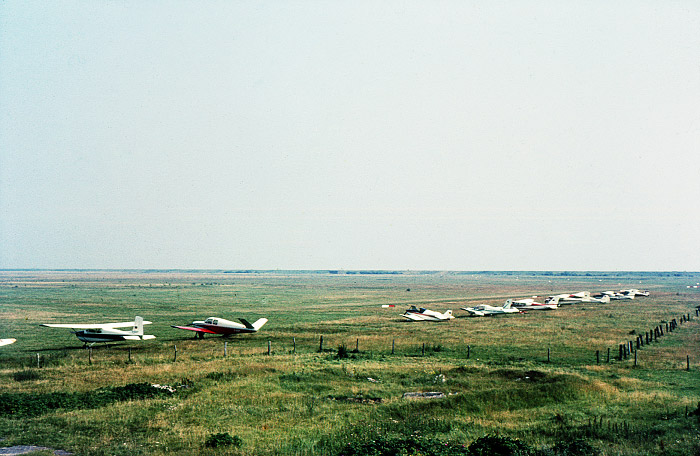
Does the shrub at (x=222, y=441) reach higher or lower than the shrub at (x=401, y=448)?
lower

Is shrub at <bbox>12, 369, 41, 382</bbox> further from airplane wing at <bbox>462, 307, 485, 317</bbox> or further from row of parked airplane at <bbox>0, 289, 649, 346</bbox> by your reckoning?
airplane wing at <bbox>462, 307, 485, 317</bbox>

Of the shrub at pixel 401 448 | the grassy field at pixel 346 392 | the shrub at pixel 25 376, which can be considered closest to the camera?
the shrub at pixel 401 448

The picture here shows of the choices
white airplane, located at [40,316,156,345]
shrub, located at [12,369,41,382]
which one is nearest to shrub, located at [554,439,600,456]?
shrub, located at [12,369,41,382]

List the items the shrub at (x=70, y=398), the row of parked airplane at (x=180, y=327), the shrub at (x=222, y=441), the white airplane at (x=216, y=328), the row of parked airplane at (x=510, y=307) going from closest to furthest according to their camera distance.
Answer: the shrub at (x=222, y=441), the shrub at (x=70, y=398), the row of parked airplane at (x=180, y=327), the white airplane at (x=216, y=328), the row of parked airplane at (x=510, y=307)

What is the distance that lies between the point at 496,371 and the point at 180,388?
17.4m

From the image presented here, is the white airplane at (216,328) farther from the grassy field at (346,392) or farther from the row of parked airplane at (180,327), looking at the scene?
the grassy field at (346,392)

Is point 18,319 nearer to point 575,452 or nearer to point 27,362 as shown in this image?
point 27,362

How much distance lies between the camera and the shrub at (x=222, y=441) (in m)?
15.8

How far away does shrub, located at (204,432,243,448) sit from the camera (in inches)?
622

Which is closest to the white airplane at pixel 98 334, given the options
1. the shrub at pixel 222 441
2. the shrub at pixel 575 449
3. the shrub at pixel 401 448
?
the shrub at pixel 222 441

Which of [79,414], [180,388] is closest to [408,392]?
[180,388]

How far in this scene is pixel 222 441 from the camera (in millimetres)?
15992

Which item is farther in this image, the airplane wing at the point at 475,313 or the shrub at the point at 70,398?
the airplane wing at the point at 475,313

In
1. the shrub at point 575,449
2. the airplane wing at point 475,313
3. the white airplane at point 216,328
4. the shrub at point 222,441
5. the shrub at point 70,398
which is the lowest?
the airplane wing at point 475,313
